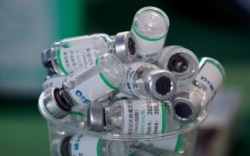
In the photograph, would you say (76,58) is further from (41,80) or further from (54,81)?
(41,80)

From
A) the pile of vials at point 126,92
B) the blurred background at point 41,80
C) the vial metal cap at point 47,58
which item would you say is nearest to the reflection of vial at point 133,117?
the pile of vials at point 126,92

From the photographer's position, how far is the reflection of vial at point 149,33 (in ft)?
2.17

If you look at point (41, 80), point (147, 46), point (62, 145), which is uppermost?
point (147, 46)

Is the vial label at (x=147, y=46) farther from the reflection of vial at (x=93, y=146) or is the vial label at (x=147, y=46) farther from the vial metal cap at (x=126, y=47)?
the reflection of vial at (x=93, y=146)

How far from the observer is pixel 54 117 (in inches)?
25.1

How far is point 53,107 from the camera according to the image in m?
0.64

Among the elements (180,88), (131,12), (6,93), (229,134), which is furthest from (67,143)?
(131,12)

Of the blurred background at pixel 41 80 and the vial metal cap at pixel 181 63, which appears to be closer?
the vial metal cap at pixel 181 63

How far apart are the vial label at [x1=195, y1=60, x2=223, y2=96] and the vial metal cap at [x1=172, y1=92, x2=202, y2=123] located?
0.04 metres

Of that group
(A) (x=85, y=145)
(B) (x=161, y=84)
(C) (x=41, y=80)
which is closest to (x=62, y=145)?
(A) (x=85, y=145)

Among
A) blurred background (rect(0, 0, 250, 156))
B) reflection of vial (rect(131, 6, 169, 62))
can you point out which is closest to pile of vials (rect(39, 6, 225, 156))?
reflection of vial (rect(131, 6, 169, 62))

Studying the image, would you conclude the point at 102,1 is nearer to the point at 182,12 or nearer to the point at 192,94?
the point at 182,12

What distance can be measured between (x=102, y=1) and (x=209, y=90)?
5.15 feet

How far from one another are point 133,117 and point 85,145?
0.21 feet
